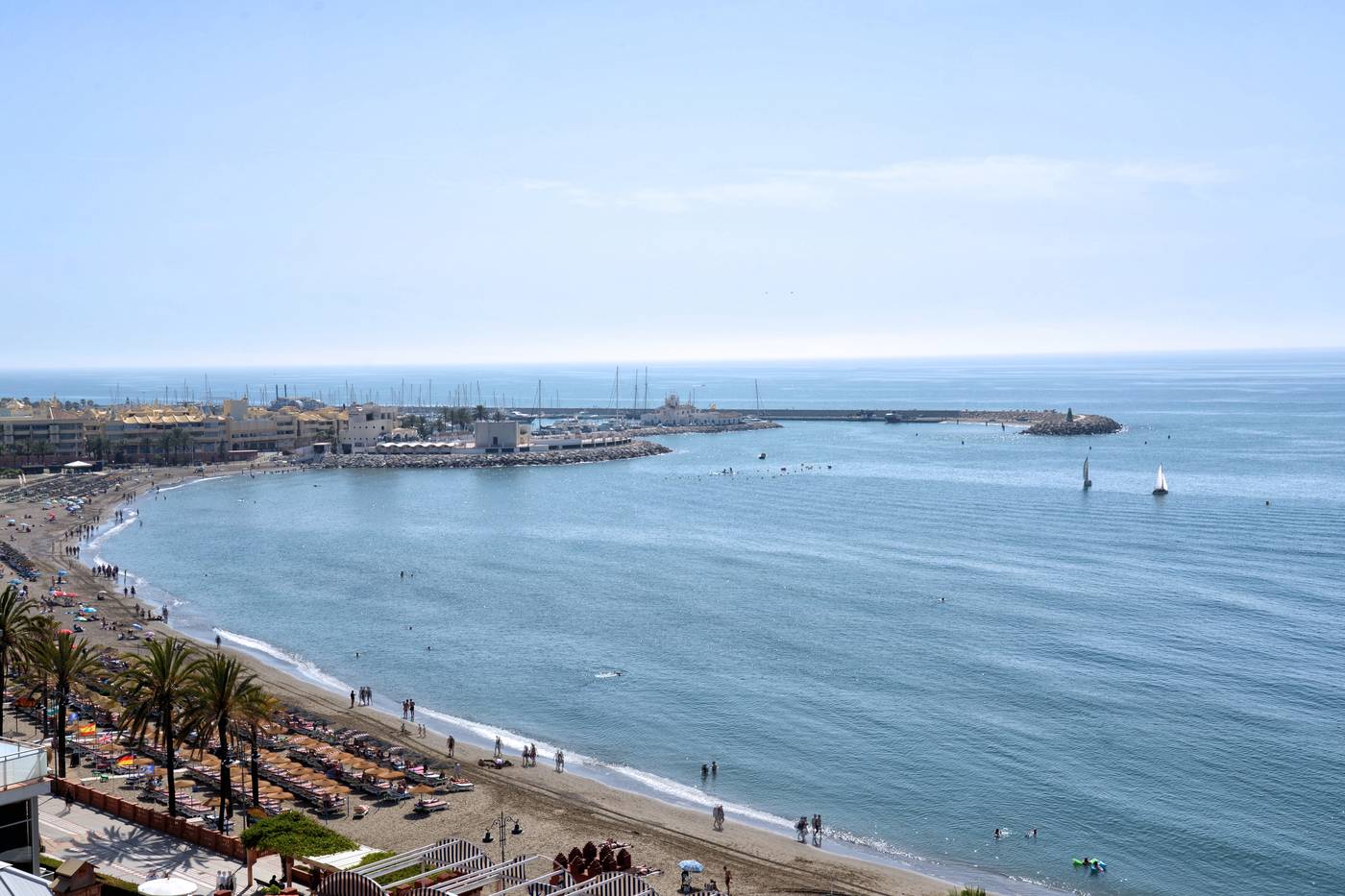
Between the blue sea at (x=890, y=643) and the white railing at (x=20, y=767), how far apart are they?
19.3 meters

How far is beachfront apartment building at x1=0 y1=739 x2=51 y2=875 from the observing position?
1541 centimetres

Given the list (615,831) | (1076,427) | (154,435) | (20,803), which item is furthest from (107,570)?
(1076,427)

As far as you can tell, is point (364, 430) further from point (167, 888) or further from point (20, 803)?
point (167, 888)

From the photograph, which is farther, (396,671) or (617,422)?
(617,422)

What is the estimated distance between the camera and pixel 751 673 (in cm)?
4319

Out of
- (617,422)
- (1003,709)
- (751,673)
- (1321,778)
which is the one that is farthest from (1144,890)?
(617,422)

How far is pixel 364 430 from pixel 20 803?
128m

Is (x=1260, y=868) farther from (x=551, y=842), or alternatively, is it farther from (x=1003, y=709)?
(x=551, y=842)

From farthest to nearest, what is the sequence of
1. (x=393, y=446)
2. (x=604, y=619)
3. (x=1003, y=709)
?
(x=393, y=446), (x=604, y=619), (x=1003, y=709)

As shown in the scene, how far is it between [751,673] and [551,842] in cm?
1628

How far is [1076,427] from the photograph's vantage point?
156 m

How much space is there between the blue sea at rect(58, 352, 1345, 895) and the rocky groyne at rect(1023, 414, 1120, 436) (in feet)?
181

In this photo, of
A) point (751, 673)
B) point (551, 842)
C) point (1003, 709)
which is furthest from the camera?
point (751, 673)

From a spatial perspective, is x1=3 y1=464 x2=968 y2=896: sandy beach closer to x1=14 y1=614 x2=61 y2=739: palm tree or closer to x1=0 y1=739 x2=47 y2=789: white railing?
x1=14 y1=614 x2=61 y2=739: palm tree
